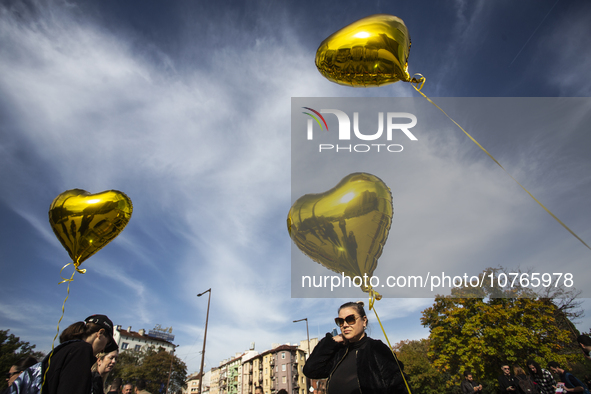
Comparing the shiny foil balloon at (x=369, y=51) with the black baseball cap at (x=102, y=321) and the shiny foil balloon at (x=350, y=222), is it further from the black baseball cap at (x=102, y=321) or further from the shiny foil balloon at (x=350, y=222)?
the black baseball cap at (x=102, y=321)

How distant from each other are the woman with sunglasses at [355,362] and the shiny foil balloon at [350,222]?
1.80 feet

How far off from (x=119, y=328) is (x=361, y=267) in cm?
7336

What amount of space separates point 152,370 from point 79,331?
38492mm

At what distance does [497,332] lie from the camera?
1577 cm

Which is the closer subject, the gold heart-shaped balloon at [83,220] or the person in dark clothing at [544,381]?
the gold heart-shaped balloon at [83,220]

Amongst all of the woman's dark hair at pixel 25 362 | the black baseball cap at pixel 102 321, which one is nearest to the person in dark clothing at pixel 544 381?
the black baseball cap at pixel 102 321

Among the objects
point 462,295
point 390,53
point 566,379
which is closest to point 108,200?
point 390,53

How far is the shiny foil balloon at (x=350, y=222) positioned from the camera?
2.60 metres

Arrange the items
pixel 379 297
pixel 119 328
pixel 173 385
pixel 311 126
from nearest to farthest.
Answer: pixel 379 297 → pixel 311 126 → pixel 173 385 → pixel 119 328

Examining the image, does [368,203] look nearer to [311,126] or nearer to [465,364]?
[311,126]

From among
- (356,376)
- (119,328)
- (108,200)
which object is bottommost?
(356,376)

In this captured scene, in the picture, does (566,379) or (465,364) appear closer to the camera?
(566,379)

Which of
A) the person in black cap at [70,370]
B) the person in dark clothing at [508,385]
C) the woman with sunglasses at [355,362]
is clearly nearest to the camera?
the person in black cap at [70,370]

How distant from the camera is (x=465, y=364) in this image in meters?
16.4
